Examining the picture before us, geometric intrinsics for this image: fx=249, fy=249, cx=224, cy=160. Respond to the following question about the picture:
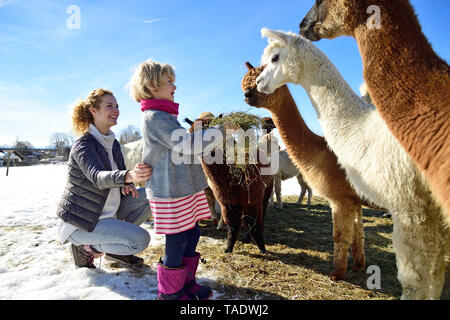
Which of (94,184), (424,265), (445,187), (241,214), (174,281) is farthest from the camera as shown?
(241,214)

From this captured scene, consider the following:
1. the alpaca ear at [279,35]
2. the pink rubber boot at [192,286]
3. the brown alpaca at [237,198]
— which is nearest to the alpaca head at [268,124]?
the brown alpaca at [237,198]

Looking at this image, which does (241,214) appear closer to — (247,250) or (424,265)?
(247,250)

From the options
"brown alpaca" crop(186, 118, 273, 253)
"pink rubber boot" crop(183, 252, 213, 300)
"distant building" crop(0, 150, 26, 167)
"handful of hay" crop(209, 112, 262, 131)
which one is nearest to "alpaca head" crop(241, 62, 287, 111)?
"handful of hay" crop(209, 112, 262, 131)

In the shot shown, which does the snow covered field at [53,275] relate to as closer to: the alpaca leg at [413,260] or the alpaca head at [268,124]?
the alpaca leg at [413,260]

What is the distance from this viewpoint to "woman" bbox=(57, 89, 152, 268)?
2.24 metres

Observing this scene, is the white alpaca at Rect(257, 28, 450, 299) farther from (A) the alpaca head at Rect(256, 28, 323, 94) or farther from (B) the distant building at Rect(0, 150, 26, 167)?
(B) the distant building at Rect(0, 150, 26, 167)

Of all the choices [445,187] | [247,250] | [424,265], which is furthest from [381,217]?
[445,187]

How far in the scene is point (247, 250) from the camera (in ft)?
10.8

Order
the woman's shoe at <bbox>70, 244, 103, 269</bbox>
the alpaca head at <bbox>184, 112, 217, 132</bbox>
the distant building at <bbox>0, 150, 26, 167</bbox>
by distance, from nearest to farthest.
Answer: the alpaca head at <bbox>184, 112, 217, 132</bbox>
the woman's shoe at <bbox>70, 244, 103, 269</bbox>
the distant building at <bbox>0, 150, 26, 167</bbox>

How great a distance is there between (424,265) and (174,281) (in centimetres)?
165

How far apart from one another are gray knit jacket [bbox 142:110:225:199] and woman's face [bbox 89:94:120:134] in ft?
2.79

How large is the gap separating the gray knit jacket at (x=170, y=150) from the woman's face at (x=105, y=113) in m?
0.85

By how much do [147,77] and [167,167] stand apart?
27.9 inches

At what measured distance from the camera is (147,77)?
1917mm
